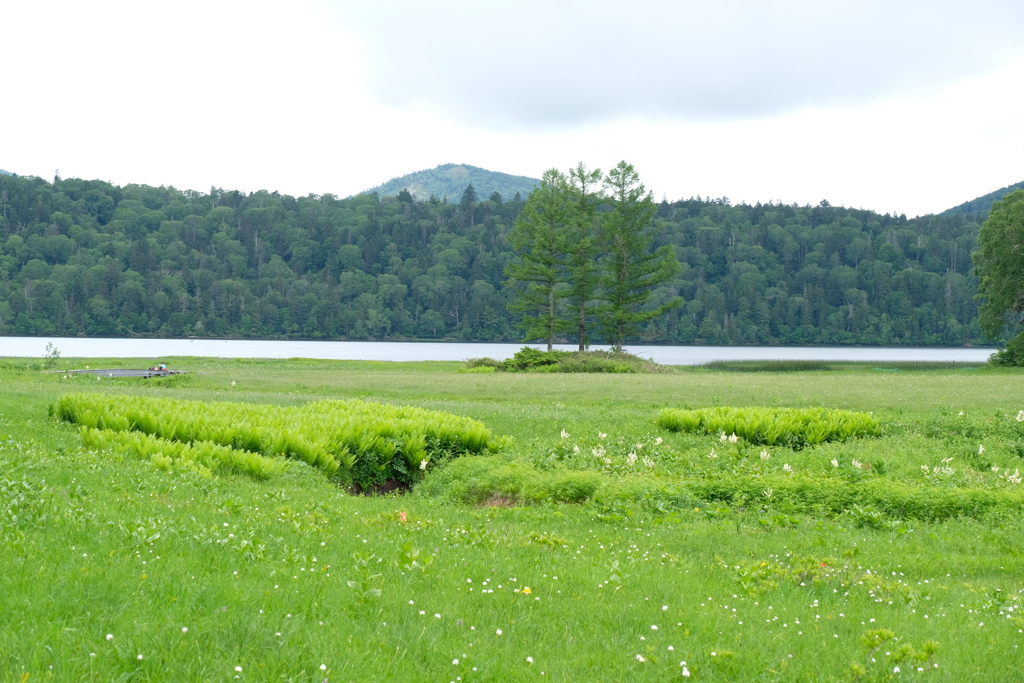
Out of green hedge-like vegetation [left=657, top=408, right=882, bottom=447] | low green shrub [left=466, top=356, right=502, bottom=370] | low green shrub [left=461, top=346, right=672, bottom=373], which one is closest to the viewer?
green hedge-like vegetation [left=657, top=408, right=882, bottom=447]

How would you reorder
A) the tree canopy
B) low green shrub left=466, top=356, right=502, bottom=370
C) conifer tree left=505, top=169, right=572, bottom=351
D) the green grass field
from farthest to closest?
conifer tree left=505, top=169, right=572, bottom=351 < the tree canopy < low green shrub left=466, top=356, right=502, bottom=370 < the green grass field

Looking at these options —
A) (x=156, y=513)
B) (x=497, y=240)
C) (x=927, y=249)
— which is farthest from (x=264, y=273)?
(x=156, y=513)

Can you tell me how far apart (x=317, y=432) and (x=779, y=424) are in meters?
10.6

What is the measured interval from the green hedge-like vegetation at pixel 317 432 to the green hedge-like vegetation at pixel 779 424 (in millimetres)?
5427

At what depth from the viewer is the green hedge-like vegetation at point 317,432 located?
589 inches

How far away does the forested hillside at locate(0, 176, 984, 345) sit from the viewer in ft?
532

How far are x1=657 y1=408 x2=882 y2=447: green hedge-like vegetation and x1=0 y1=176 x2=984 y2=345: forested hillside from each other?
13691 centimetres

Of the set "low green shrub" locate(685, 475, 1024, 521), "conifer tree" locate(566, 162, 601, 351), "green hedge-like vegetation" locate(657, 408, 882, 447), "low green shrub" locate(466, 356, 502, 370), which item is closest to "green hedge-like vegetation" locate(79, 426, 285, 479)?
"low green shrub" locate(685, 475, 1024, 521)

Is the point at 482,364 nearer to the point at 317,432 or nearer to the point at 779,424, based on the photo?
the point at 779,424

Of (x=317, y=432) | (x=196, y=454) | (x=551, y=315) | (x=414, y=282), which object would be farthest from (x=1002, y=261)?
(x=414, y=282)

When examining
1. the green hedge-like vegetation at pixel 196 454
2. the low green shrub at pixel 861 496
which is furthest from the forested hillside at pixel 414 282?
the green hedge-like vegetation at pixel 196 454

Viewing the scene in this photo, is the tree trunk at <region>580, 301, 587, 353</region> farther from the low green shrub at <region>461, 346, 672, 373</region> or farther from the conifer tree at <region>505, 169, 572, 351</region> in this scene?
the low green shrub at <region>461, 346, 672, 373</region>

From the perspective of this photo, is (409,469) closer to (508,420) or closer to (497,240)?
(508,420)

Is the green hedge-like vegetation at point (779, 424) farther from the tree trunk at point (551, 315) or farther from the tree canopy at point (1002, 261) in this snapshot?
the tree trunk at point (551, 315)
